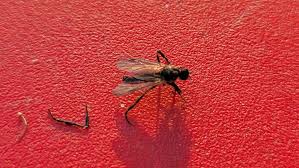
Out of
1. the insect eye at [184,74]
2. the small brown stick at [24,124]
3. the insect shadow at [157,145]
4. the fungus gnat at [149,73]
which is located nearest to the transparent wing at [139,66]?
the fungus gnat at [149,73]

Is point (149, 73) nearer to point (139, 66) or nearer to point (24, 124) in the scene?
point (139, 66)

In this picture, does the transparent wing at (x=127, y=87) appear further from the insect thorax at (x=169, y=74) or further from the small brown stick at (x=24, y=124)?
the small brown stick at (x=24, y=124)

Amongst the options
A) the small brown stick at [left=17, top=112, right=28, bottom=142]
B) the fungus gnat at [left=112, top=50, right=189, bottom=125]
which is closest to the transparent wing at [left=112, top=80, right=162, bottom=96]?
the fungus gnat at [left=112, top=50, right=189, bottom=125]

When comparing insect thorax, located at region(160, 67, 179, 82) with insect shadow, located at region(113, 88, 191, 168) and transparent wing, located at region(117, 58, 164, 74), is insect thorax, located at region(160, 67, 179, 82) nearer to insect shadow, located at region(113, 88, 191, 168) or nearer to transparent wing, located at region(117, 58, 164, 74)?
transparent wing, located at region(117, 58, 164, 74)

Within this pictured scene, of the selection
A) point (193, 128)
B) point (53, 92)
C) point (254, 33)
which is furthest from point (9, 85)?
point (254, 33)

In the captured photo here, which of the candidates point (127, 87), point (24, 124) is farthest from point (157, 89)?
point (24, 124)

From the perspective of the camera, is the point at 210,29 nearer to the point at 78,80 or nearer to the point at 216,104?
the point at 216,104
